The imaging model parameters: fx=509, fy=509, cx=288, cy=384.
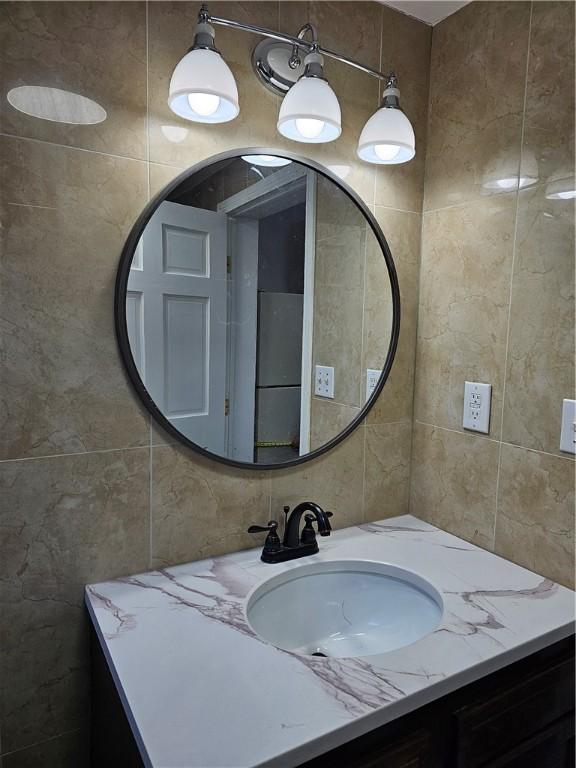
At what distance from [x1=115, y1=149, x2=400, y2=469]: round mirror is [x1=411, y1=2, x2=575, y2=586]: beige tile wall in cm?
19

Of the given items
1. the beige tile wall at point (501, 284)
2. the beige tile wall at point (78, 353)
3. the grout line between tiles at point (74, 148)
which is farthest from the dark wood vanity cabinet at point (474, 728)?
the grout line between tiles at point (74, 148)

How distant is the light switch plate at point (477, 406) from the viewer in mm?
1330

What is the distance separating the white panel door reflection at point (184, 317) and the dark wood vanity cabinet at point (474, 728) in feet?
1.71

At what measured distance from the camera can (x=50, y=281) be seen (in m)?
Answer: 1.02

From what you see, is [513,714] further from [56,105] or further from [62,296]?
[56,105]

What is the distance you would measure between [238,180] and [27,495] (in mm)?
831

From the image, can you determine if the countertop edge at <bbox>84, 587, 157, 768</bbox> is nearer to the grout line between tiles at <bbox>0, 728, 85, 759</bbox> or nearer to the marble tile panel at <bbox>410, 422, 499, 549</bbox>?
the grout line between tiles at <bbox>0, 728, 85, 759</bbox>

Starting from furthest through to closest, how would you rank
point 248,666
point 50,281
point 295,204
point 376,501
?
point 376,501
point 295,204
point 50,281
point 248,666

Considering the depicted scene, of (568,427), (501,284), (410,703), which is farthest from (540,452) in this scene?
(410,703)

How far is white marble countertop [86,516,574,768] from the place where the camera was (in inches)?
28.2

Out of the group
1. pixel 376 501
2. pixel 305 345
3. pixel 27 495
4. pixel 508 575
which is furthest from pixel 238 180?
pixel 508 575

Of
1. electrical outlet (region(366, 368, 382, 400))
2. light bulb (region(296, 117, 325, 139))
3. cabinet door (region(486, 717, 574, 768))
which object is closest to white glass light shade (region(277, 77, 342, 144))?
light bulb (region(296, 117, 325, 139))

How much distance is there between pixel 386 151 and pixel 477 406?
2.28 feet

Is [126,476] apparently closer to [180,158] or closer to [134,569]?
[134,569]
